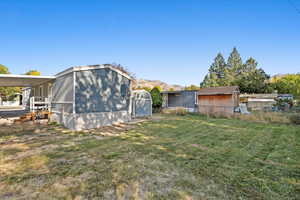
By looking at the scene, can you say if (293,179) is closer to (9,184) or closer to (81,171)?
(81,171)

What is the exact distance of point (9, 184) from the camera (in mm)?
2531

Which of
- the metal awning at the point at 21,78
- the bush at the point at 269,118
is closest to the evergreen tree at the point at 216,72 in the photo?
the bush at the point at 269,118

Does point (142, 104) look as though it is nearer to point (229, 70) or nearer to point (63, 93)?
point (63, 93)

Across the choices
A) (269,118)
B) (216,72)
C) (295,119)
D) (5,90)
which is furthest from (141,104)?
(216,72)

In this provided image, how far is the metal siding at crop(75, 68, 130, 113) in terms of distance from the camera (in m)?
7.06

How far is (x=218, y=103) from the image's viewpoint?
13539 mm

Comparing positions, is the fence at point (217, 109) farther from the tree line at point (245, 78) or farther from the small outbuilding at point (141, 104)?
the tree line at point (245, 78)

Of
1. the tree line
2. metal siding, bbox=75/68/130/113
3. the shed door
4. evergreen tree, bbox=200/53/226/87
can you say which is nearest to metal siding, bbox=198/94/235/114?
the shed door

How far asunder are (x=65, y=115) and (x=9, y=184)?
5.45 m

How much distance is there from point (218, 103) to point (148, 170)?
40.7ft

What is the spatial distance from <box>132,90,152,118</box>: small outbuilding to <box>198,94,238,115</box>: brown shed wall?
579 centimetres

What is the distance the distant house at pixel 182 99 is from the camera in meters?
15.8

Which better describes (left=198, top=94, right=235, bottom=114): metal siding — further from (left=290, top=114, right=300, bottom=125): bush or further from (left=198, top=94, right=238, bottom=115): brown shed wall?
(left=290, top=114, right=300, bottom=125): bush

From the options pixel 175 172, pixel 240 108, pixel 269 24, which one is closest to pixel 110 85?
pixel 175 172
